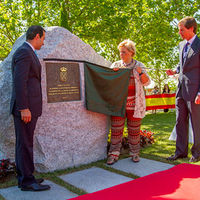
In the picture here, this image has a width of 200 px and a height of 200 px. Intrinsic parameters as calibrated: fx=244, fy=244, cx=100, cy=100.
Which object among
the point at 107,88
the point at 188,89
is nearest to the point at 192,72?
the point at 188,89

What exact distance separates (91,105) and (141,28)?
1117 centimetres

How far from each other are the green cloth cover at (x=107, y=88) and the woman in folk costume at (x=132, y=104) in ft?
0.33

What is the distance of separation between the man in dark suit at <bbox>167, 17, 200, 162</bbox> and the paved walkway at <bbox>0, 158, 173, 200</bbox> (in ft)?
2.22

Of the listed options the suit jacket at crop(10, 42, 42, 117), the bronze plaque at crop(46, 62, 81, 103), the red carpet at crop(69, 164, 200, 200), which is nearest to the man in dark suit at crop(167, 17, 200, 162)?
the red carpet at crop(69, 164, 200, 200)

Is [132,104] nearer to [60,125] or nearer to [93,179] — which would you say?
[60,125]

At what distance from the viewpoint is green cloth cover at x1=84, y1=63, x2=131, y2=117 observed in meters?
4.35

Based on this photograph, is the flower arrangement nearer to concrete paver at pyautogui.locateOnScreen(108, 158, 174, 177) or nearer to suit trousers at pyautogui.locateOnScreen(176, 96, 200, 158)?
concrete paver at pyautogui.locateOnScreen(108, 158, 174, 177)

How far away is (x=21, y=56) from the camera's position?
303 centimetres

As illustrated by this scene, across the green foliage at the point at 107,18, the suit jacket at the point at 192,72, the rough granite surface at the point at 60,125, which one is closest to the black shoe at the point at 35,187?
the rough granite surface at the point at 60,125

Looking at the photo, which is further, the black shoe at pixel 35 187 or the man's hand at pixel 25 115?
the black shoe at pixel 35 187

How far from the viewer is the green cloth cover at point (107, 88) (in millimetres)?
4352

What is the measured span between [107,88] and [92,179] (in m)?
1.66

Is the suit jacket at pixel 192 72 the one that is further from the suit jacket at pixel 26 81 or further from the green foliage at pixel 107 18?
the green foliage at pixel 107 18

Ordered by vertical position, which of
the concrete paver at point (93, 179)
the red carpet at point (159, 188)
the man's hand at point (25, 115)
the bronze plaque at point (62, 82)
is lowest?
the concrete paver at point (93, 179)
